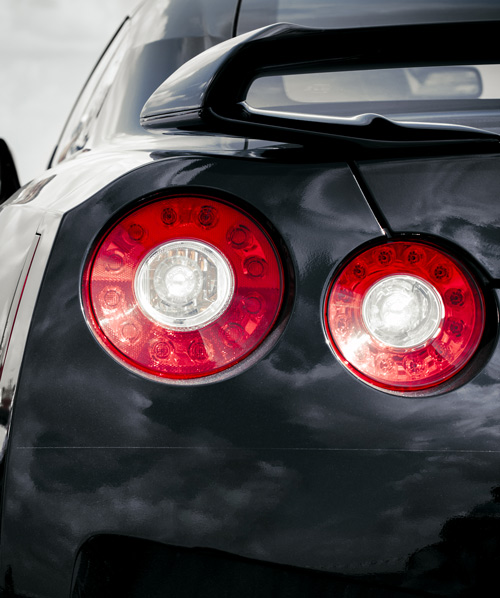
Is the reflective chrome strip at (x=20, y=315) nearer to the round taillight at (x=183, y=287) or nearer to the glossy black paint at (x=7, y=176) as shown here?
the round taillight at (x=183, y=287)

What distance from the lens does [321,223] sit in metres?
Answer: 1.13

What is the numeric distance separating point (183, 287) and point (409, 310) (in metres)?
0.35

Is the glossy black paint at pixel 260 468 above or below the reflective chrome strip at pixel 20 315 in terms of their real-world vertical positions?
below

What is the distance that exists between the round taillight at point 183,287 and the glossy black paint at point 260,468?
0.05 m

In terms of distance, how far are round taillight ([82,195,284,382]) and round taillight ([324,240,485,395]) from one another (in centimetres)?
12

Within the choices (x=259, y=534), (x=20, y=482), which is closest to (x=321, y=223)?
(x=259, y=534)

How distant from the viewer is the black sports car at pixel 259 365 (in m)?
1.08

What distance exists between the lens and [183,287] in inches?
44.5

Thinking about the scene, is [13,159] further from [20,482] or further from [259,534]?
[259,534]

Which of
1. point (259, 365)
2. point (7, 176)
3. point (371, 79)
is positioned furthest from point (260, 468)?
point (7, 176)

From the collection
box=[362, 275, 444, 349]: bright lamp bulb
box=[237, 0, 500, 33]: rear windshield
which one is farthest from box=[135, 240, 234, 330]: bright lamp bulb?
box=[237, 0, 500, 33]: rear windshield

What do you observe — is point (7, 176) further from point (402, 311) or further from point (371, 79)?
point (402, 311)

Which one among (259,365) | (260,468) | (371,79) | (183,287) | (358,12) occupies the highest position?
(358,12)

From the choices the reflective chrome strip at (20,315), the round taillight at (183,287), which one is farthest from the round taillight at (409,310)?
the reflective chrome strip at (20,315)
